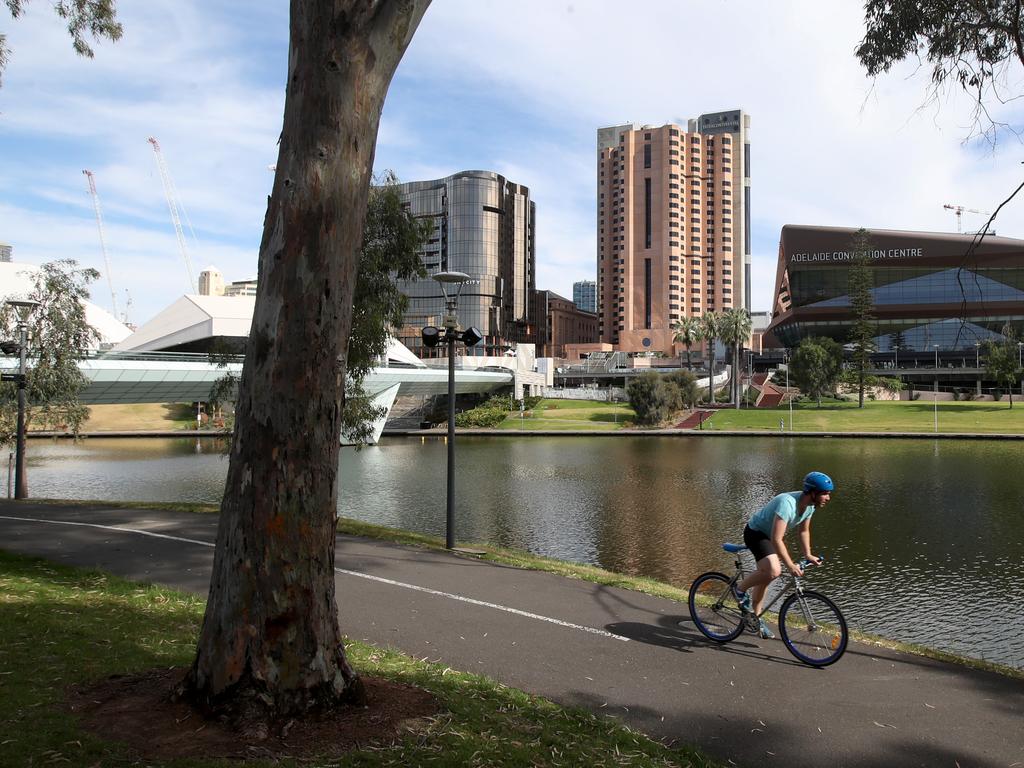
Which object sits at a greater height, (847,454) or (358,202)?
(358,202)

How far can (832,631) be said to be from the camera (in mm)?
7359

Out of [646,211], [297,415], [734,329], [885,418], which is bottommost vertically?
[885,418]

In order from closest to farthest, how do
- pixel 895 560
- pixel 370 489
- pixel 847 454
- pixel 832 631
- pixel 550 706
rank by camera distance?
pixel 550 706
pixel 832 631
pixel 895 560
pixel 370 489
pixel 847 454

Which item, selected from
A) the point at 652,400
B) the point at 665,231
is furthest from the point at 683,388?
the point at 665,231

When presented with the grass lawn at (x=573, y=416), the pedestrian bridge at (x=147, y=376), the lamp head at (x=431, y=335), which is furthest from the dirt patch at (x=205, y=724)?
the grass lawn at (x=573, y=416)

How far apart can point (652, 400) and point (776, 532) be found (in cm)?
6382

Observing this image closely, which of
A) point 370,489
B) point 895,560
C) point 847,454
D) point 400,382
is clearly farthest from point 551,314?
point 895,560

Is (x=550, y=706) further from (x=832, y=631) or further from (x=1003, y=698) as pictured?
(x=1003, y=698)

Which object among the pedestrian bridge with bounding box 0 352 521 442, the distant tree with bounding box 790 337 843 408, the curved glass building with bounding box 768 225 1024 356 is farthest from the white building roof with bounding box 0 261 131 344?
the curved glass building with bounding box 768 225 1024 356

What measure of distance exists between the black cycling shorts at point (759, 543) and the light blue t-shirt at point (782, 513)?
0.17 ft

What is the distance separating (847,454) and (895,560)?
102ft

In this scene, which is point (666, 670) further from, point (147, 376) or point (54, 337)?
point (147, 376)

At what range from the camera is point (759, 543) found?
25.1ft

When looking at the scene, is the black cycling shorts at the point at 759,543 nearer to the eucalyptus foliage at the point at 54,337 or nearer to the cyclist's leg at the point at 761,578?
the cyclist's leg at the point at 761,578
